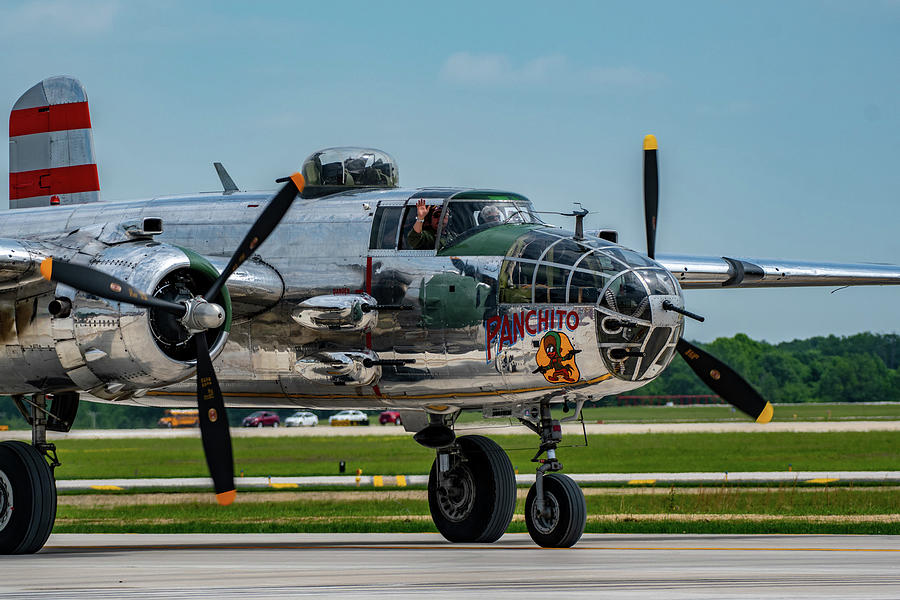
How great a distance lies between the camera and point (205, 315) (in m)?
15.7

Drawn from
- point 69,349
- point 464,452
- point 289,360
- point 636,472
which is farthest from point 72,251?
point 636,472

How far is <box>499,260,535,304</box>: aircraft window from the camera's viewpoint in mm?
16516

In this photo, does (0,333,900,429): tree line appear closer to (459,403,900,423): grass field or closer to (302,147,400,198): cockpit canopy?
(459,403,900,423): grass field

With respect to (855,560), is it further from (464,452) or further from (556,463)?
(464,452)

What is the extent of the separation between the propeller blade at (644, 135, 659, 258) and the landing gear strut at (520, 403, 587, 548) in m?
3.37

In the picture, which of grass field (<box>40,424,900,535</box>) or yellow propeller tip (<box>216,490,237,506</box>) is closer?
yellow propeller tip (<box>216,490,237,506</box>)

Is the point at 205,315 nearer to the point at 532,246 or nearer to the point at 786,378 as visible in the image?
the point at 532,246

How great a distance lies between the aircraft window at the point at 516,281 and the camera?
16516mm

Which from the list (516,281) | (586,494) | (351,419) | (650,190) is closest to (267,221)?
(516,281)

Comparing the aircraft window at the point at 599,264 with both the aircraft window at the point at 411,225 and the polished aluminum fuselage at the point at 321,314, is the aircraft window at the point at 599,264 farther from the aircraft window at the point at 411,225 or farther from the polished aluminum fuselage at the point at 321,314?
the aircraft window at the point at 411,225

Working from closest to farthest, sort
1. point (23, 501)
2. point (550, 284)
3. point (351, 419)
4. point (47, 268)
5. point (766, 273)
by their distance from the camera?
point (47, 268) < point (550, 284) < point (23, 501) < point (766, 273) < point (351, 419)

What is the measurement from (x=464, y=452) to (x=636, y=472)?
24.3 m

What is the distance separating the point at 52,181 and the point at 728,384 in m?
12.2

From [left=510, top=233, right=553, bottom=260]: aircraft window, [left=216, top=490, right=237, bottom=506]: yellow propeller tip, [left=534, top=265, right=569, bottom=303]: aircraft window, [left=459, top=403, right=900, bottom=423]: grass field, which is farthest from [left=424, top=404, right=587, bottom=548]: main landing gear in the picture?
[left=459, top=403, right=900, bottom=423]: grass field
